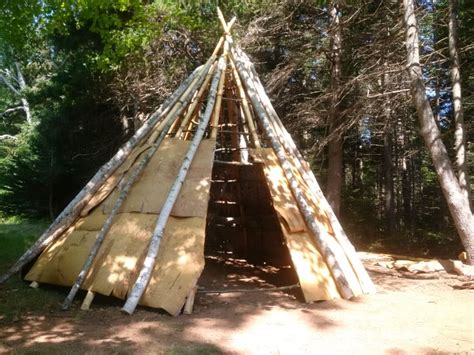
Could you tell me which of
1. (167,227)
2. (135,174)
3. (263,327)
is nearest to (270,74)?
(135,174)

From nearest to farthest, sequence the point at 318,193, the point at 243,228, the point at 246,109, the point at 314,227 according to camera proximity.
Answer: the point at 314,227, the point at 318,193, the point at 246,109, the point at 243,228

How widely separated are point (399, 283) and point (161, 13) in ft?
28.4

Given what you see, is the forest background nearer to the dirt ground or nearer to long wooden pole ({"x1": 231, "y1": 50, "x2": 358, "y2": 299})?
long wooden pole ({"x1": 231, "y1": 50, "x2": 358, "y2": 299})

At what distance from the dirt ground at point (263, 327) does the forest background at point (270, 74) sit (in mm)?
4794

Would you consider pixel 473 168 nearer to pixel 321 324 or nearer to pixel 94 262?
pixel 321 324

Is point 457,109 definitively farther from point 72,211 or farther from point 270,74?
point 72,211

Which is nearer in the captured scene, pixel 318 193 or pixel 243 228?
pixel 318 193

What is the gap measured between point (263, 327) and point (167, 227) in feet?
6.48

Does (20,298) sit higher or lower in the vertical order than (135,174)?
lower

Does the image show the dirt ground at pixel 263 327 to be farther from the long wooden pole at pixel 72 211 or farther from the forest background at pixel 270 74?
the forest background at pixel 270 74

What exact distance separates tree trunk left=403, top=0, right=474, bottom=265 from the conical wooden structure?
2963 millimetres

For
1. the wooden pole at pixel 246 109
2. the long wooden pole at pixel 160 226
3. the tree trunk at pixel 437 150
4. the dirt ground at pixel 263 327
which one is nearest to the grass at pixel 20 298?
the dirt ground at pixel 263 327

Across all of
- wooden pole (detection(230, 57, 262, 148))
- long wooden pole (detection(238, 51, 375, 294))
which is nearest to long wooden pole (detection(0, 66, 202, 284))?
wooden pole (detection(230, 57, 262, 148))

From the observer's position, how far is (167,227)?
6.11 m
